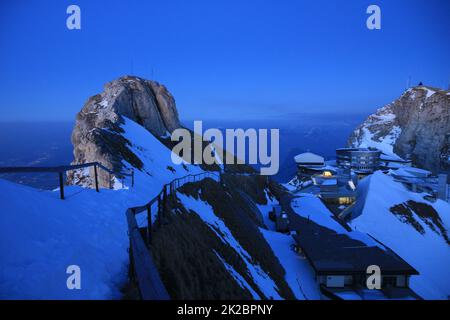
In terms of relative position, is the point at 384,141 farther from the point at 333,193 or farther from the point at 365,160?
the point at 333,193

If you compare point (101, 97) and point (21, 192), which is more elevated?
point (101, 97)

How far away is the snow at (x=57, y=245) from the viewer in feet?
15.7

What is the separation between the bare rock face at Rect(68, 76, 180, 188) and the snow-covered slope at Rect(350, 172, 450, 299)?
109 ft

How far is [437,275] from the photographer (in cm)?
3500

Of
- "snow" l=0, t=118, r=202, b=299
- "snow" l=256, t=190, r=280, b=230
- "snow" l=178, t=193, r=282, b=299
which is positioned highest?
"snow" l=0, t=118, r=202, b=299

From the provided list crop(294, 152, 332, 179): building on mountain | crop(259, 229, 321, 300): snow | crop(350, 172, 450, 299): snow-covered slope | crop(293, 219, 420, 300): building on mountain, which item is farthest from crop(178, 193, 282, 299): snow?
crop(294, 152, 332, 179): building on mountain

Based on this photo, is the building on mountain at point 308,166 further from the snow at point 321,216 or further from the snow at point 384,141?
the snow at point 321,216

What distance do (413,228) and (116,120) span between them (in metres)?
48.1

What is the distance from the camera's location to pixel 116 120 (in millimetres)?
38969

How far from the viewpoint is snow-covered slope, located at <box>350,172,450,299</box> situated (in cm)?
3447

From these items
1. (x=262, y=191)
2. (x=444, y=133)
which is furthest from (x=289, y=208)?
(x=444, y=133)

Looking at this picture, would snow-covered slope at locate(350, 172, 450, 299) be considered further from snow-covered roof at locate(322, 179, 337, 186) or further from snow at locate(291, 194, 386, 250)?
snow-covered roof at locate(322, 179, 337, 186)
